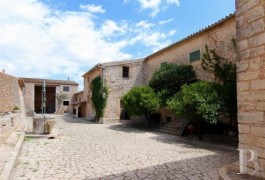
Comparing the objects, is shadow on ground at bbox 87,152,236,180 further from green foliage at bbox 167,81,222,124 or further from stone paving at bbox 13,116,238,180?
green foliage at bbox 167,81,222,124

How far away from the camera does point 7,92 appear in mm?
17391

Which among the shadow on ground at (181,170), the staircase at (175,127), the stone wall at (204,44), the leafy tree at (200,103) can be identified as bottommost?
the shadow on ground at (181,170)

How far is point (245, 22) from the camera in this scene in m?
3.90

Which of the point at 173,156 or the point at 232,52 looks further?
the point at 232,52

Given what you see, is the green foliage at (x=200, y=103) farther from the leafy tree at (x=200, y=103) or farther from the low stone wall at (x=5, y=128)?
the low stone wall at (x=5, y=128)

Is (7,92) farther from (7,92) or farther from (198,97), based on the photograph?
(198,97)

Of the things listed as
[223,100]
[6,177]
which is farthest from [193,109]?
[6,177]

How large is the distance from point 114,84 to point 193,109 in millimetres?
11236

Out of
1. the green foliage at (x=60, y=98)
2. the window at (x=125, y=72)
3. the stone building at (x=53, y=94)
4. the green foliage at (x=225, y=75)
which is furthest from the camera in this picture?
the green foliage at (x=60, y=98)

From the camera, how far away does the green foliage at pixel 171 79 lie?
50.8ft

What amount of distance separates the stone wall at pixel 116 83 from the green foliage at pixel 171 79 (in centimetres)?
562

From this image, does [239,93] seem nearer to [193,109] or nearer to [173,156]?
[173,156]

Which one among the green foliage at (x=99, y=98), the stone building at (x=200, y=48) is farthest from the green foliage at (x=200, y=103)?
the green foliage at (x=99, y=98)

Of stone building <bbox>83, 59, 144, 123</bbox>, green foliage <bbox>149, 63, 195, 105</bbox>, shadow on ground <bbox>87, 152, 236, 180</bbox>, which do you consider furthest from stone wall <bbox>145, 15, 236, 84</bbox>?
shadow on ground <bbox>87, 152, 236, 180</bbox>
